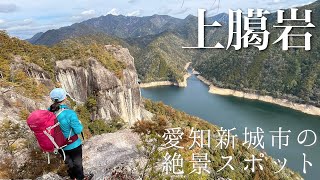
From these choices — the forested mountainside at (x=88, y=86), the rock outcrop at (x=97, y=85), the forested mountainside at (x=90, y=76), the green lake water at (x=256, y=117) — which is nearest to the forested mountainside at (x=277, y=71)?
the green lake water at (x=256, y=117)

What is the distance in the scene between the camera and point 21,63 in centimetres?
3003

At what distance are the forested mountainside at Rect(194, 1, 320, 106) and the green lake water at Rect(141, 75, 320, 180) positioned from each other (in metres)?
9.98

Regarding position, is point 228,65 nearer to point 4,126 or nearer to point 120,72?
point 120,72

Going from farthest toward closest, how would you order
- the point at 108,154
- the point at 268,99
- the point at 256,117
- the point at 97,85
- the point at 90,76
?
the point at 268,99, the point at 256,117, the point at 90,76, the point at 97,85, the point at 108,154

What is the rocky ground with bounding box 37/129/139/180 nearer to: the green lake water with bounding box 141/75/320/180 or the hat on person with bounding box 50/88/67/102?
the hat on person with bounding box 50/88/67/102

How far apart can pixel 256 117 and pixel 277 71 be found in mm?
45092

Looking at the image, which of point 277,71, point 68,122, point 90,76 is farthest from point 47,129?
point 277,71

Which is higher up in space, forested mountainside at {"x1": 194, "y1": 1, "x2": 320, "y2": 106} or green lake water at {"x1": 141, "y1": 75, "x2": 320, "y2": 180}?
forested mountainside at {"x1": 194, "y1": 1, "x2": 320, "y2": 106}

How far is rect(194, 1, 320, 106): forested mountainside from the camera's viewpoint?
322 ft

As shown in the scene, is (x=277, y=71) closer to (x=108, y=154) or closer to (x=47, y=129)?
(x=108, y=154)

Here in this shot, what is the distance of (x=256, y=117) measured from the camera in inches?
2953

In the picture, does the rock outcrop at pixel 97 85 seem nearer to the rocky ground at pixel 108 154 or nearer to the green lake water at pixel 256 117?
the green lake water at pixel 256 117

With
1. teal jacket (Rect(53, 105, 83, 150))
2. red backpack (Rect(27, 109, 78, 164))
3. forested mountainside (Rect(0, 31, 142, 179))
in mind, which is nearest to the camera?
red backpack (Rect(27, 109, 78, 164))

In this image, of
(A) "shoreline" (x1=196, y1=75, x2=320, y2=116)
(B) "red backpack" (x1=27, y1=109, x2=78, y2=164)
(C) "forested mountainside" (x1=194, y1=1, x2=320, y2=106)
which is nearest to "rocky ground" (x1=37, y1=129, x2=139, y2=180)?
(B) "red backpack" (x1=27, y1=109, x2=78, y2=164)
